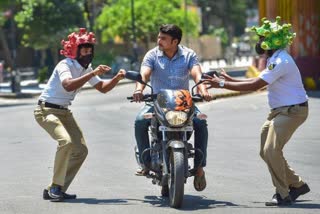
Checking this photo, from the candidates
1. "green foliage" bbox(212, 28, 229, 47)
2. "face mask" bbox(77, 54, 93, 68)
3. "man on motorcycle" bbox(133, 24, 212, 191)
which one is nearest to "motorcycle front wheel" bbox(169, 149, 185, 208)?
"man on motorcycle" bbox(133, 24, 212, 191)

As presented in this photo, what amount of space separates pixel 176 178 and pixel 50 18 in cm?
4760

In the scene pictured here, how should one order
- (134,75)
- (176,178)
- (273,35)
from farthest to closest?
(273,35) < (134,75) < (176,178)

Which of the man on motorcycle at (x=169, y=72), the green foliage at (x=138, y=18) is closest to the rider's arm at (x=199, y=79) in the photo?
the man on motorcycle at (x=169, y=72)

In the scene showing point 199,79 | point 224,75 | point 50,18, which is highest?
point 224,75

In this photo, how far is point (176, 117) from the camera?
9133mm

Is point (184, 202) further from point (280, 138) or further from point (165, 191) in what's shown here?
point (280, 138)

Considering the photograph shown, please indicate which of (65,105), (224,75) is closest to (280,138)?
(224,75)

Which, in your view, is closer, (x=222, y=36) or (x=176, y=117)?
(x=176, y=117)

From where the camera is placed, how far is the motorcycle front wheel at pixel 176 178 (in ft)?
29.4

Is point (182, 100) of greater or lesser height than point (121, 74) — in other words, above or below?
below

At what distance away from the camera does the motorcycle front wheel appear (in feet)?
29.4

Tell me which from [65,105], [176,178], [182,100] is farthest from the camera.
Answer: [65,105]

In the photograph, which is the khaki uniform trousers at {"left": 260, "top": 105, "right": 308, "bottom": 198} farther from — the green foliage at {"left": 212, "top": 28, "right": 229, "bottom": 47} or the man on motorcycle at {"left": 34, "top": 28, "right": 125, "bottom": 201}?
the green foliage at {"left": 212, "top": 28, "right": 229, "bottom": 47}

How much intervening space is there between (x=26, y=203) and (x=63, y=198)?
16.2 inches
